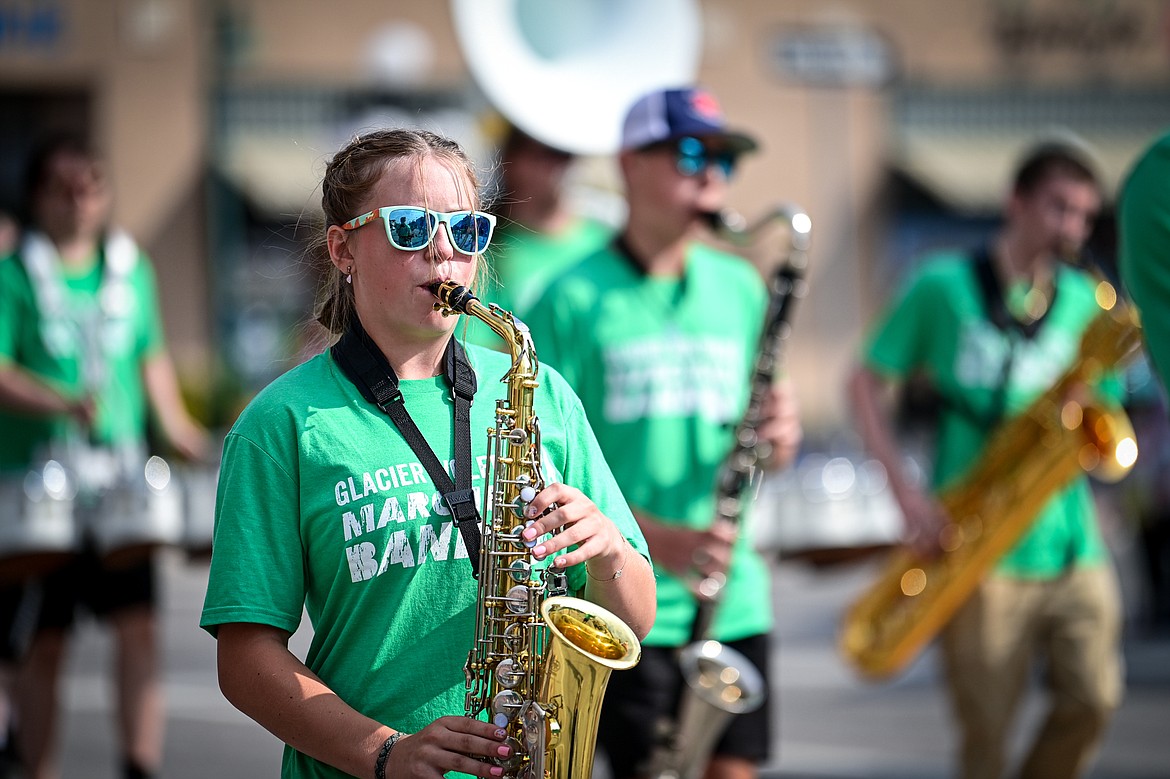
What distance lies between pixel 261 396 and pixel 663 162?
2121 millimetres

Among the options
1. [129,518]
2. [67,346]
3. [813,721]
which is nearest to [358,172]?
[129,518]

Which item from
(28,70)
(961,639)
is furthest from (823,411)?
(961,639)

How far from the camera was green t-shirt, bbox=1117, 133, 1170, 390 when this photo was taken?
251 centimetres

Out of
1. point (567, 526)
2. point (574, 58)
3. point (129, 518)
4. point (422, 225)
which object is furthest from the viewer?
point (574, 58)

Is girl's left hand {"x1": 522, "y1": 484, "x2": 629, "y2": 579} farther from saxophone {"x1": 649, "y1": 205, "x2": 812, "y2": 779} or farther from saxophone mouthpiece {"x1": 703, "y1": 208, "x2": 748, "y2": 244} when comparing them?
saxophone mouthpiece {"x1": 703, "y1": 208, "x2": 748, "y2": 244}

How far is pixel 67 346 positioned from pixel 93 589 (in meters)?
0.95

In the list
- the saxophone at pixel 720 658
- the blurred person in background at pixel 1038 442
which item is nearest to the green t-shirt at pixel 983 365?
the blurred person in background at pixel 1038 442

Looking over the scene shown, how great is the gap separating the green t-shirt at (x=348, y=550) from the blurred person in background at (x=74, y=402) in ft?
11.6

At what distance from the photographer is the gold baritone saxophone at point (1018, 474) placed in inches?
205

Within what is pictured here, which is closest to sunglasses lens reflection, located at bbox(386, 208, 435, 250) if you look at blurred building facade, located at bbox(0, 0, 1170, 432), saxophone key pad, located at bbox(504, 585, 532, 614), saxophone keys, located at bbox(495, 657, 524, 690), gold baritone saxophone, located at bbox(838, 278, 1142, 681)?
saxophone key pad, located at bbox(504, 585, 532, 614)

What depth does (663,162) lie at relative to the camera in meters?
4.41

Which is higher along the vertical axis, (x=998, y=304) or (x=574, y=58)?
(x=574, y=58)

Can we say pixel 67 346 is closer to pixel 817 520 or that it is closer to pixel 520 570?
pixel 817 520

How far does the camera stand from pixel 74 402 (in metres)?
5.88
